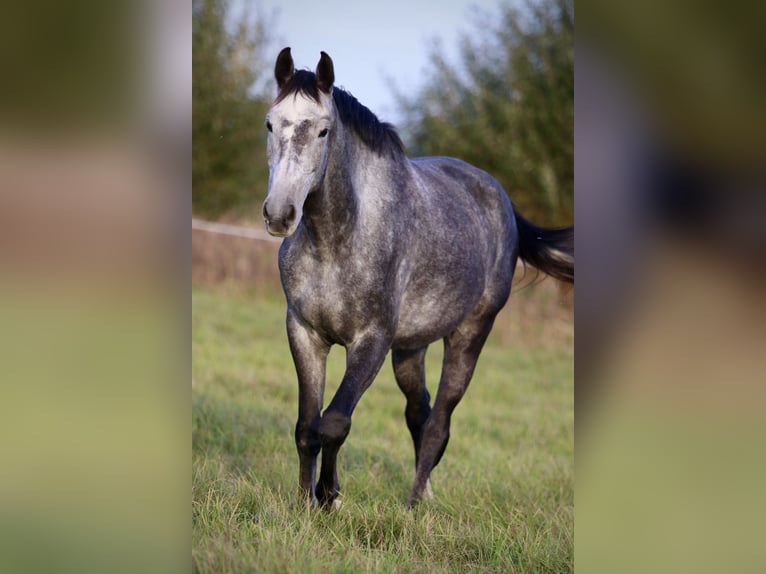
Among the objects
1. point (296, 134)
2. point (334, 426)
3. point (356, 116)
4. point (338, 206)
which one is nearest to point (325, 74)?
point (296, 134)

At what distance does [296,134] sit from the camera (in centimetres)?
291

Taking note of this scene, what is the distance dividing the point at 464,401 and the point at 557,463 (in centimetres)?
202

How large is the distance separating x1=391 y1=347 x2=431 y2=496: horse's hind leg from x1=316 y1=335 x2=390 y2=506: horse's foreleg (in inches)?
44.2

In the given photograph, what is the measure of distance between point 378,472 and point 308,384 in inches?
64.6

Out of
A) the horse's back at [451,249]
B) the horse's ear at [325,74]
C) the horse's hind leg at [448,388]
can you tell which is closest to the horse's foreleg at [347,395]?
the horse's back at [451,249]

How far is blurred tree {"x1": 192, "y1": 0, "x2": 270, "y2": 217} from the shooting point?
11.6 m

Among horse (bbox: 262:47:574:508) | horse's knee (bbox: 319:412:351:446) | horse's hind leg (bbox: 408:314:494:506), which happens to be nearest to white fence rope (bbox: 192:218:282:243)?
horse's hind leg (bbox: 408:314:494:506)

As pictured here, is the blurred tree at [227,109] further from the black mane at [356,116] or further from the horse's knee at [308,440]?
the horse's knee at [308,440]

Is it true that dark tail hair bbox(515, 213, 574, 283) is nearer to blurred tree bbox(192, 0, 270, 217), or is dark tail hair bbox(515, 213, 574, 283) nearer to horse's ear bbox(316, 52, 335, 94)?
horse's ear bbox(316, 52, 335, 94)

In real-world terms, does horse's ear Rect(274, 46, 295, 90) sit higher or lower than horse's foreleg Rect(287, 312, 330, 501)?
higher

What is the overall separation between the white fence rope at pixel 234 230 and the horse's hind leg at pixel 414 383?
7110 millimetres
